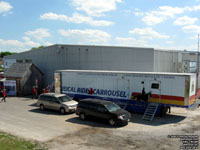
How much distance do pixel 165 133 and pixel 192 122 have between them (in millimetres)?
3770

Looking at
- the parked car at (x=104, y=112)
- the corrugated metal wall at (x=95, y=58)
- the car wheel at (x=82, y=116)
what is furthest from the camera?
the corrugated metal wall at (x=95, y=58)

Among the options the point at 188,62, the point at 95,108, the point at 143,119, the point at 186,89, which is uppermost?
the point at 188,62

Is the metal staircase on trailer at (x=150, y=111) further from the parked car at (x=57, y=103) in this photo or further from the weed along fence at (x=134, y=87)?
the parked car at (x=57, y=103)

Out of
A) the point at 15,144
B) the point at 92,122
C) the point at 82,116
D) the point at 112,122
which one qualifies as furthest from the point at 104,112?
the point at 15,144

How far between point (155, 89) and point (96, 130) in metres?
6.79

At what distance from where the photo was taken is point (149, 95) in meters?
17.3

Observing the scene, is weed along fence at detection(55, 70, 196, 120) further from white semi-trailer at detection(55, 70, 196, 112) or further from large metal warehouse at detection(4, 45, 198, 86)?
large metal warehouse at detection(4, 45, 198, 86)

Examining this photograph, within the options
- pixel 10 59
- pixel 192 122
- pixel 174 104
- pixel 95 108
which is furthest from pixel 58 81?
pixel 10 59

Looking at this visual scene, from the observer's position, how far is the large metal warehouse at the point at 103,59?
2534cm

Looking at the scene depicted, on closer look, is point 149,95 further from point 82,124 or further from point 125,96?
point 82,124

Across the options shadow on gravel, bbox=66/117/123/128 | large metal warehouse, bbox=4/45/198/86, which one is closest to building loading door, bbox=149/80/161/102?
shadow on gravel, bbox=66/117/123/128


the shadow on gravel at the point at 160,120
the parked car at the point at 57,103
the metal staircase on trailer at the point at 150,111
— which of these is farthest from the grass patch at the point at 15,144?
the metal staircase on trailer at the point at 150,111

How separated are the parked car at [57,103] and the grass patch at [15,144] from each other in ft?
21.5

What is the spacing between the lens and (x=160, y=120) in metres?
15.8
